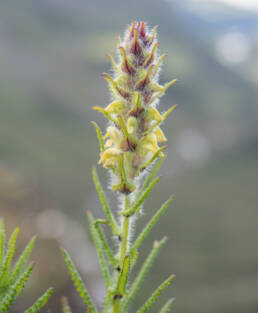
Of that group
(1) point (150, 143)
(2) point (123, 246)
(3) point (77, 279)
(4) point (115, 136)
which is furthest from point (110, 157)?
(3) point (77, 279)

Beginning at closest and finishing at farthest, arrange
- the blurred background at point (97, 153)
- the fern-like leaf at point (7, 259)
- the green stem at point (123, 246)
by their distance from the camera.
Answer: the fern-like leaf at point (7, 259), the green stem at point (123, 246), the blurred background at point (97, 153)

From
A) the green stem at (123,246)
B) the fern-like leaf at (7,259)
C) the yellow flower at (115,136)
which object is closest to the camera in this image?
the fern-like leaf at (7,259)

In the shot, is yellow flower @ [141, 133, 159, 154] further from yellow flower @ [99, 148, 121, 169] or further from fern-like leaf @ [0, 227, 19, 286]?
fern-like leaf @ [0, 227, 19, 286]

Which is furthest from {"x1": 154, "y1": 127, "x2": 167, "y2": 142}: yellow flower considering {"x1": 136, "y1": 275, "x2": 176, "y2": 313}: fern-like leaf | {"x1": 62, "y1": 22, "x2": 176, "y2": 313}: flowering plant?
{"x1": 136, "y1": 275, "x2": 176, "y2": 313}: fern-like leaf

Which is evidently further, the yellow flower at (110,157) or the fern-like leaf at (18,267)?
the yellow flower at (110,157)

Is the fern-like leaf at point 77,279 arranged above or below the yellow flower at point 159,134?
below

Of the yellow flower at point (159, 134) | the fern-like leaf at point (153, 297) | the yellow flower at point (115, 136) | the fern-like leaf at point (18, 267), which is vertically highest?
the yellow flower at point (115, 136)

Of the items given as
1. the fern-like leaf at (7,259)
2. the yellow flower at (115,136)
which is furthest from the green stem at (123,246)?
the fern-like leaf at (7,259)

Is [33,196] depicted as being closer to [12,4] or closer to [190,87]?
[190,87]

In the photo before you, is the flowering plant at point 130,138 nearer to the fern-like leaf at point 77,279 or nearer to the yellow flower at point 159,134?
the yellow flower at point 159,134

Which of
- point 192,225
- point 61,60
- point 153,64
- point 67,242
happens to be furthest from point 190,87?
point 153,64
